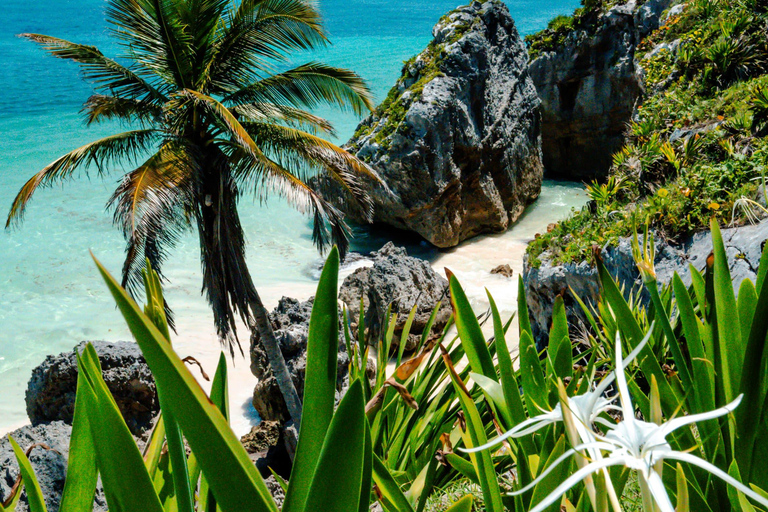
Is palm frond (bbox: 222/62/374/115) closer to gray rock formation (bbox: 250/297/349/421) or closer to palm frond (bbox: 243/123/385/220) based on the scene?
palm frond (bbox: 243/123/385/220)

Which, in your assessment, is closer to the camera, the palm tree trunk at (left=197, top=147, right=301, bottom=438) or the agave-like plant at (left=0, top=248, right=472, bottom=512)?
the agave-like plant at (left=0, top=248, right=472, bottom=512)

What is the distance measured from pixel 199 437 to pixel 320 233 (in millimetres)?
6599

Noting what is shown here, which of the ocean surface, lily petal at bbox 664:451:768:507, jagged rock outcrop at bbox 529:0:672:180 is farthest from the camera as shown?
jagged rock outcrop at bbox 529:0:672:180

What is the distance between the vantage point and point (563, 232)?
5.95 metres

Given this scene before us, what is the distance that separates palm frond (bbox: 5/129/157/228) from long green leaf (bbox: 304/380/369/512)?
248 inches

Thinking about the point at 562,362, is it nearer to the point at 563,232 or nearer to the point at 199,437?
the point at 199,437

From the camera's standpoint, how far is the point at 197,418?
63 centimetres

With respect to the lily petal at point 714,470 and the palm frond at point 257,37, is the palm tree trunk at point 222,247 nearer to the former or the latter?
the palm frond at point 257,37

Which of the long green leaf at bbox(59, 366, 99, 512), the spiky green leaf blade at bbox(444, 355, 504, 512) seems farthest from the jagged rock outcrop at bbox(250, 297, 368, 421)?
the long green leaf at bbox(59, 366, 99, 512)

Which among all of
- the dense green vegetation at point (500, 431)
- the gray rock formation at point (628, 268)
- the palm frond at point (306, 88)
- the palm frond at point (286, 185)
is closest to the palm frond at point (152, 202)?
the palm frond at point (286, 185)

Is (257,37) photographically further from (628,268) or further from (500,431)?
(500,431)

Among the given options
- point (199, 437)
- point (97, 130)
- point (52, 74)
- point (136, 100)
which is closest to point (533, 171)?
point (136, 100)

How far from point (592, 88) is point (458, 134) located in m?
5.48

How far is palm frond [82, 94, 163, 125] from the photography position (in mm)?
6465
